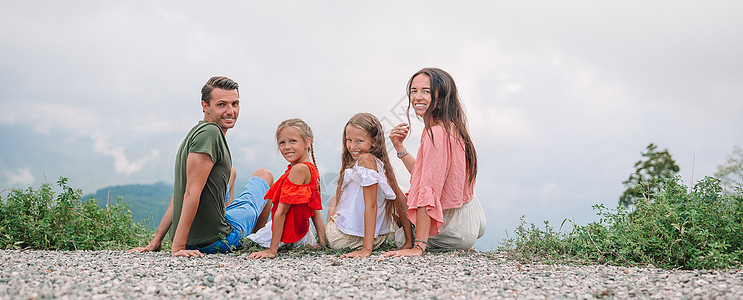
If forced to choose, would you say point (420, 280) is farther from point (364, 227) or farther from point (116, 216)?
point (116, 216)

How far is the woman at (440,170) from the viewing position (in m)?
5.18

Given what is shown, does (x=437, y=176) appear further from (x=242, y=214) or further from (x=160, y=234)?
(x=160, y=234)

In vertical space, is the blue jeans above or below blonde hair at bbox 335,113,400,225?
below

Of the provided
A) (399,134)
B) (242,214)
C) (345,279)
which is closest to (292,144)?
(399,134)

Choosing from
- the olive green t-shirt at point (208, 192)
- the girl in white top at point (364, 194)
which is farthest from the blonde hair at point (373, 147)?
the olive green t-shirt at point (208, 192)

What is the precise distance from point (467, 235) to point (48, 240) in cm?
548

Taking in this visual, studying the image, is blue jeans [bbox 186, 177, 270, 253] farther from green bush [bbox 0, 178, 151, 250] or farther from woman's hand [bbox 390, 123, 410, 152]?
green bush [bbox 0, 178, 151, 250]

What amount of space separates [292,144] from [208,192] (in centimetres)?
101

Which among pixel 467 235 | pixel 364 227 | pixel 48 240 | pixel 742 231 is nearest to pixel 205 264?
pixel 364 227

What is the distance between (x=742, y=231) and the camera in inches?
198

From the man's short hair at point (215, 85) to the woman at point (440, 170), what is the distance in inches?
70.8

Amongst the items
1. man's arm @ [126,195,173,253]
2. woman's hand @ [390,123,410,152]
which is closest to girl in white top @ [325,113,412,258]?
woman's hand @ [390,123,410,152]

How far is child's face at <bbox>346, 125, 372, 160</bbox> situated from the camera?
17.5ft

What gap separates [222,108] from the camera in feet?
18.2
